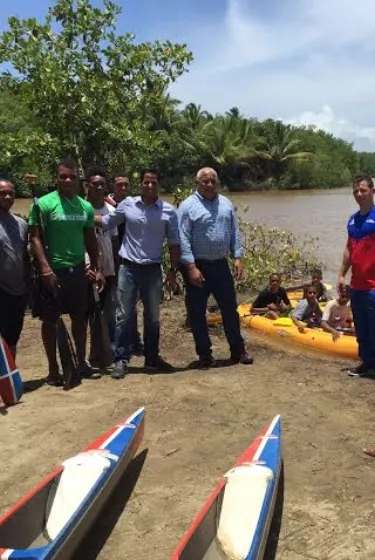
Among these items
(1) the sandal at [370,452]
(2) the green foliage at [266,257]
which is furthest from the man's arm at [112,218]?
(2) the green foliage at [266,257]

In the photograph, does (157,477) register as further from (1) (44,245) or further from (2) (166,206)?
(2) (166,206)

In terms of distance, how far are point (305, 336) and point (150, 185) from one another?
333 cm

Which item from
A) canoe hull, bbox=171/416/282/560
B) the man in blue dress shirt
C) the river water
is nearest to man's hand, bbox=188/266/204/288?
the man in blue dress shirt

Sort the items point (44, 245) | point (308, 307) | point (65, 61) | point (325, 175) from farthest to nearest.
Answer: point (325, 175) → point (65, 61) → point (308, 307) → point (44, 245)

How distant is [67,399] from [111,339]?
3.94 feet

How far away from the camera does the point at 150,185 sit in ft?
17.2

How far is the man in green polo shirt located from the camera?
4809mm

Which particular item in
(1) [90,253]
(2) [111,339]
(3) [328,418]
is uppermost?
(1) [90,253]

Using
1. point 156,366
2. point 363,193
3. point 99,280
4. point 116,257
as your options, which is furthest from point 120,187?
point 363,193

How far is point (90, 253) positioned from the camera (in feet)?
17.1

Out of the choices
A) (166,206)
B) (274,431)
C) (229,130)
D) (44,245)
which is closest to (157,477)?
(274,431)

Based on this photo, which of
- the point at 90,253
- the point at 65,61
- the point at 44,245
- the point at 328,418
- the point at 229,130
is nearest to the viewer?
the point at 328,418

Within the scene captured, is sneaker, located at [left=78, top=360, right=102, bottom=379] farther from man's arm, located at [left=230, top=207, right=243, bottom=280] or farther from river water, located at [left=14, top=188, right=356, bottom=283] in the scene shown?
river water, located at [left=14, top=188, right=356, bottom=283]

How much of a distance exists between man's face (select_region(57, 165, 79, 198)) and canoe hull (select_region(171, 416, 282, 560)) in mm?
2637
